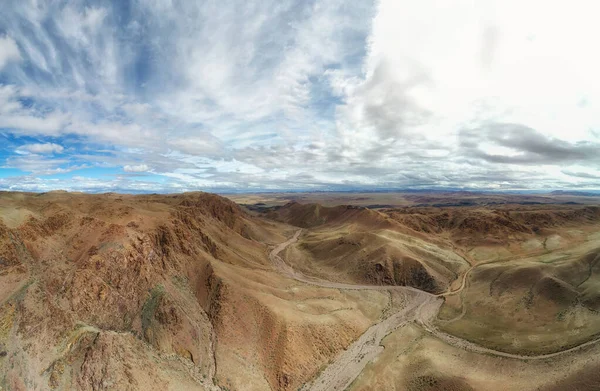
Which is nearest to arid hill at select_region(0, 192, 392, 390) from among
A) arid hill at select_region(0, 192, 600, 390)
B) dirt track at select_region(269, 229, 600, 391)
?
arid hill at select_region(0, 192, 600, 390)

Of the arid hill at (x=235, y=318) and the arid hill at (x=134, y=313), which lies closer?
the arid hill at (x=134, y=313)

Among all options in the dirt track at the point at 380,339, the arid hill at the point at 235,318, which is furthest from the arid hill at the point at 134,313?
the dirt track at the point at 380,339

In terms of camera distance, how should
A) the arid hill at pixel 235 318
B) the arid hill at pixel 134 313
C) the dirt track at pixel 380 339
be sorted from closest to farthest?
1. the arid hill at pixel 134 313
2. the arid hill at pixel 235 318
3. the dirt track at pixel 380 339

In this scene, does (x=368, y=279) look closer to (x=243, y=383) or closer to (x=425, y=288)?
(x=425, y=288)

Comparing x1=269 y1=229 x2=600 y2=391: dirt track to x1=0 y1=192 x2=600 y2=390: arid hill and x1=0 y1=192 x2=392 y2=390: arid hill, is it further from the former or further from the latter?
x1=0 y1=192 x2=392 y2=390: arid hill

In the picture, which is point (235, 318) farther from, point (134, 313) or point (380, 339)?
point (380, 339)

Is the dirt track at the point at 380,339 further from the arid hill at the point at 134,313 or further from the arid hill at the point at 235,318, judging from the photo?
the arid hill at the point at 134,313

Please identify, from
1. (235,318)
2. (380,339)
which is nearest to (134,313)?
(235,318)

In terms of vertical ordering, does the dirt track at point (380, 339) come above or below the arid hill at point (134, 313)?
below
